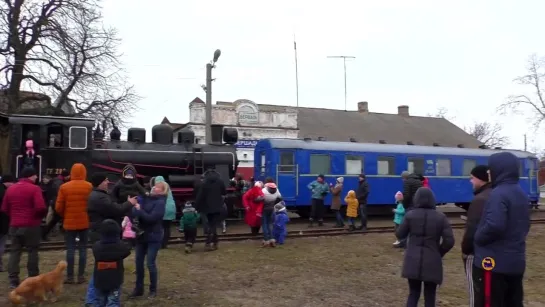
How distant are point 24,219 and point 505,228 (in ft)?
20.8

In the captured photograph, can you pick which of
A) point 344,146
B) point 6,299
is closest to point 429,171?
point 344,146

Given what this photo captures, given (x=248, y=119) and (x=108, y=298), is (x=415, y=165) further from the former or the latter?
(x=248, y=119)

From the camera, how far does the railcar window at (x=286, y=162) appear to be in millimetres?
17969

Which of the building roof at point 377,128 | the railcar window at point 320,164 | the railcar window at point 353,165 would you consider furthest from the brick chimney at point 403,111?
the railcar window at point 320,164

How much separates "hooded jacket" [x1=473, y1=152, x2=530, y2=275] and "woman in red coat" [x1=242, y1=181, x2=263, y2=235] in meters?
7.57

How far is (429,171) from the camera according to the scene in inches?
811

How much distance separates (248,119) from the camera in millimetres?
37375

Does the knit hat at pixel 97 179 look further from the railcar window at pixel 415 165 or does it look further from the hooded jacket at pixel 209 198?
the railcar window at pixel 415 165

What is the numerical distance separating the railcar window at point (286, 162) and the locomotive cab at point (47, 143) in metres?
6.58

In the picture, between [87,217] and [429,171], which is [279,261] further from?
[429,171]

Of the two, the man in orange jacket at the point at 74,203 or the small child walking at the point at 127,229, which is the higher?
the man in orange jacket at the point at 74,203

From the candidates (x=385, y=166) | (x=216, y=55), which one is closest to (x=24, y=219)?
(x=385, y=166)

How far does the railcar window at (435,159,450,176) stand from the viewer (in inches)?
819

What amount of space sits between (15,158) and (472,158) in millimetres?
17418
